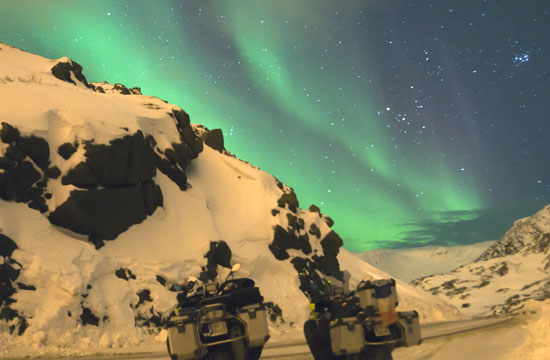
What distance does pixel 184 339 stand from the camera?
6762mm

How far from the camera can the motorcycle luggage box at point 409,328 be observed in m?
7.09

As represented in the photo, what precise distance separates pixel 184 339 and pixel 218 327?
0.52 m

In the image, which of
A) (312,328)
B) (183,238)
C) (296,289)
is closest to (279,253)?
(296,289)

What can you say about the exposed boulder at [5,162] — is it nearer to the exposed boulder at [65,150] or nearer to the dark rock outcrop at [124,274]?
the exposed boulder at [65,150]

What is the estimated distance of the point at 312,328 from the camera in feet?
26.3

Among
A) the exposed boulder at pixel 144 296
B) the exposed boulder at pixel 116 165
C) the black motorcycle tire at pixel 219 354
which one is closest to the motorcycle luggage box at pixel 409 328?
the black motorcycle tire at pixel 219 354

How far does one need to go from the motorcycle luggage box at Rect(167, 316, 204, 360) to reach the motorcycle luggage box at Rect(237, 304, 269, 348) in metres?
0.78

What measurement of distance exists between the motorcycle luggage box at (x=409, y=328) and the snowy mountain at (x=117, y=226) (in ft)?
33.9

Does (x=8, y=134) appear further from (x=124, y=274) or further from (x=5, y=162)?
(x=124, y=274)

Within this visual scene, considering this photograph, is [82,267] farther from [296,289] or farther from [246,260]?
[296,289]

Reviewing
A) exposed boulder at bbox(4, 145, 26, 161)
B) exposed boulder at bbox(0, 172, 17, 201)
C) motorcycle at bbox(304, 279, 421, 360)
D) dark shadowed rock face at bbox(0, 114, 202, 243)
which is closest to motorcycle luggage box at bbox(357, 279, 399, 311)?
motorcycle at bbox(304, 279, 421, 360)

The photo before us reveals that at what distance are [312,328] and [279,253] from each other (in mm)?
21371

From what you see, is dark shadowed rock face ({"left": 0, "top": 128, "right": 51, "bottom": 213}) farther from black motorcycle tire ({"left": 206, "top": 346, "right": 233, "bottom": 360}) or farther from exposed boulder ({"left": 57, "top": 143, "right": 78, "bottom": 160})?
black motorcycle tire ({"left": 206, "top": 346, "right": 233, "bottom": 360})

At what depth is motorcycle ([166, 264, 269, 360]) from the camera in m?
6.80
